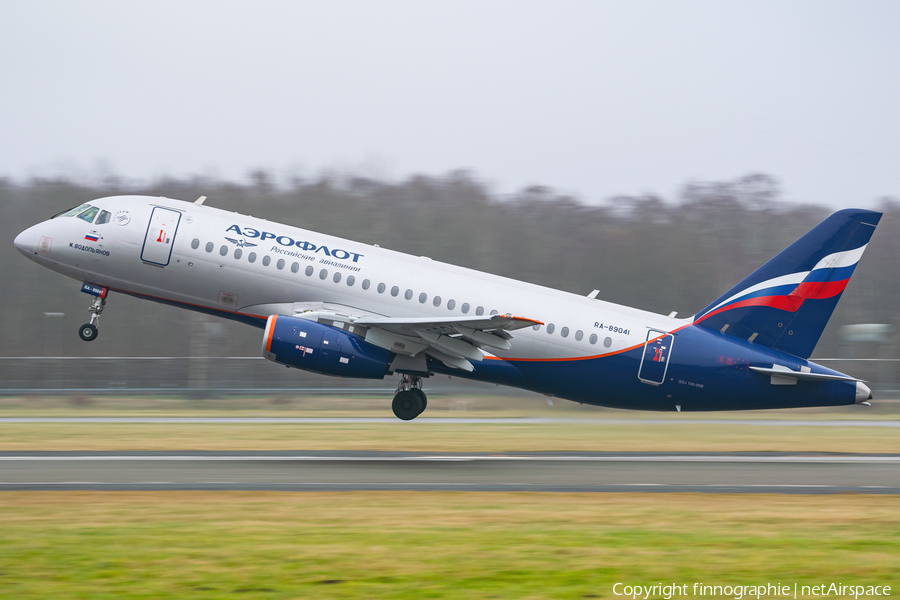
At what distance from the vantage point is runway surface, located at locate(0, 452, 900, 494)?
16.2 metres

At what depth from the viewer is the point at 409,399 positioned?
22438mm

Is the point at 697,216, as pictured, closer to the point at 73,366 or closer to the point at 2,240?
the point at 73,366

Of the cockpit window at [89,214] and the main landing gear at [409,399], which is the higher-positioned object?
the cockpit window at [89,214]

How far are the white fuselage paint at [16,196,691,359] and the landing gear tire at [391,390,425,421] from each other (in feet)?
7.96

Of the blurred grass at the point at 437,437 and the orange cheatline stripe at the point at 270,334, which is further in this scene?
the blurred grass at the point at 437,437

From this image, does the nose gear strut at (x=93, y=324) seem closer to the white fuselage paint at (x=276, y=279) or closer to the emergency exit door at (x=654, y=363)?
the white fuselage paint at (x=276, y=279)

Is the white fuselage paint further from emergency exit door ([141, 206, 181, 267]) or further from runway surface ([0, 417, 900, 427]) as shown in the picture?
runway surface ([0, 417, 900, 427])

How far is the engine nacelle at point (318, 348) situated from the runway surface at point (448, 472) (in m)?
2.21

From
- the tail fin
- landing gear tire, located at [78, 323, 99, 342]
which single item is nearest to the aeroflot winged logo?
landing gear tire, located at [78, 323, 99, 342]

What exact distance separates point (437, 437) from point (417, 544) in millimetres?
13844

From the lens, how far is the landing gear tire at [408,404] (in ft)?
73.6

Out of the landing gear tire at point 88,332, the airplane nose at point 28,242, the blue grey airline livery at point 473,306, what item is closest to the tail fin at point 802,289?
the blue grey airline livery at point 473,306

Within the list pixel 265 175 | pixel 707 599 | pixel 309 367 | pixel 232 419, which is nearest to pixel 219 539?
pixel 707 599

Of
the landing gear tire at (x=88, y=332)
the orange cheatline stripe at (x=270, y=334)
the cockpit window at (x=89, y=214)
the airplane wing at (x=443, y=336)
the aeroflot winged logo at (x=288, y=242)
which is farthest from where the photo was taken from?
the landing gear tire at (x=88, y=332)
